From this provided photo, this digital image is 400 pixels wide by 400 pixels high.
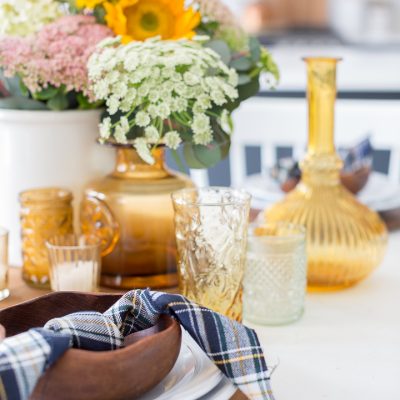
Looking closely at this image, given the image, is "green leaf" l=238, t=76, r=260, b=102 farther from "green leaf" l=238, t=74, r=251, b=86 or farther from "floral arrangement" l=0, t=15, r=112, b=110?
"floral arrangement" l=0, t=15, r=112, b=110

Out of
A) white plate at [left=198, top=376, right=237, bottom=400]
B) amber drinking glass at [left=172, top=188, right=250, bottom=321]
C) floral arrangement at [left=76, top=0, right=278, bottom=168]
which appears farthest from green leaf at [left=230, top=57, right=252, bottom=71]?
white plate at [left=198, top=376, right=237, bottom=400]

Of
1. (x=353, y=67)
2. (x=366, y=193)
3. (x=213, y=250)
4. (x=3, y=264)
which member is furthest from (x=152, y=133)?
(x=353, y=67)

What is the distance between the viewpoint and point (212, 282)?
2.89 feet

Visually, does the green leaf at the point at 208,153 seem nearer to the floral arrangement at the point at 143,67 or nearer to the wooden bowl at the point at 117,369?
the floral arrangement at the point at 143,67

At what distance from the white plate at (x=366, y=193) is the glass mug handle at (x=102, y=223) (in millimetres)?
423

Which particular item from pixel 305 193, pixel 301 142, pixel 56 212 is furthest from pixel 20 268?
pixel 301 142

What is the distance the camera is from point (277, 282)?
945 mm

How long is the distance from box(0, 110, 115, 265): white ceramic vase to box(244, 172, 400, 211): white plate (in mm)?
386

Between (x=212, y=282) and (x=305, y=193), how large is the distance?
0.27 metres

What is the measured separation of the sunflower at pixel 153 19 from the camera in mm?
992

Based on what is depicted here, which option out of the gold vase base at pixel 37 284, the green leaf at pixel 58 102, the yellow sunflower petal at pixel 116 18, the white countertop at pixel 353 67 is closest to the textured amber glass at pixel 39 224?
the gold vase base at pixel 37 284

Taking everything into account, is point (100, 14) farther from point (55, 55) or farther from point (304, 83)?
point (304, 83)

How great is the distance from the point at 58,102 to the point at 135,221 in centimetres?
19

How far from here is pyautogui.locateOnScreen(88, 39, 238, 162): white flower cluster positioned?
85 centimetres
